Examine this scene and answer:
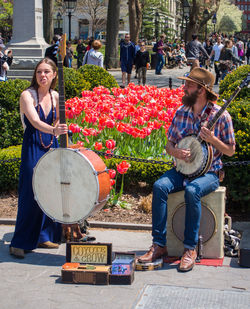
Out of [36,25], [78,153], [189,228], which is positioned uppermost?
[36,25]

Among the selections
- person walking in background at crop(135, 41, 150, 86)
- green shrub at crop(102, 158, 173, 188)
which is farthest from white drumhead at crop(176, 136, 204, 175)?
person walking in background at crop(135, 41, 150, 86)

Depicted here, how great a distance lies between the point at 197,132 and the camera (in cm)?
582

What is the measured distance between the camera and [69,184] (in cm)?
566

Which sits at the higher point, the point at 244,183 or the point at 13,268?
the point at 244,183

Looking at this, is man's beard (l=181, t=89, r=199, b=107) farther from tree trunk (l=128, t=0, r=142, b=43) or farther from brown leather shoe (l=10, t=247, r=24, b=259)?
tree trunk (l=128, t=0, r=142, b=43)

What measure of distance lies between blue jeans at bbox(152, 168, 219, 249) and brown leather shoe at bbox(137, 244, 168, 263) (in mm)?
50

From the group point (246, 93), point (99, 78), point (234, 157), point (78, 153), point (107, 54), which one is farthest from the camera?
point (107, 54)

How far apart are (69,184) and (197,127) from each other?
1305mm

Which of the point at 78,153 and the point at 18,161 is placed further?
the point at 18,161

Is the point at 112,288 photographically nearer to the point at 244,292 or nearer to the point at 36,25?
the point at 244,292

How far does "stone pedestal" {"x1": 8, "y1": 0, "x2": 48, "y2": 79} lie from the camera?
17.9 meters

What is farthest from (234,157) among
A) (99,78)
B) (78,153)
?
(99,78)

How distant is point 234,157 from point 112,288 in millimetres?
2520

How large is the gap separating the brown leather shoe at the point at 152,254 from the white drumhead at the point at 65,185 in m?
0.64
